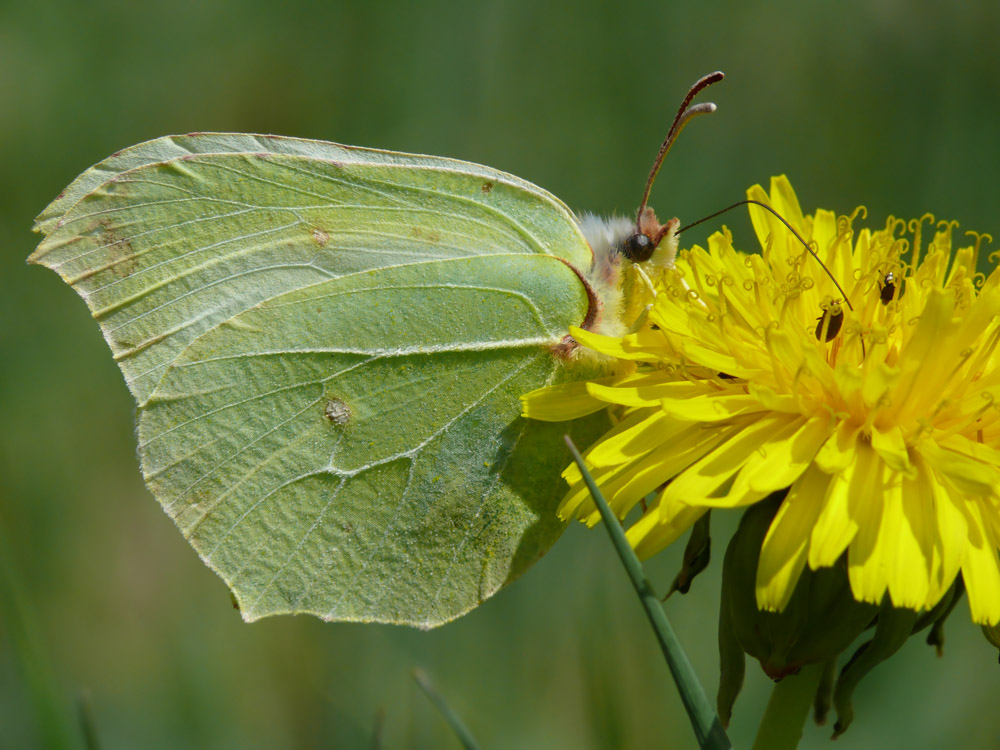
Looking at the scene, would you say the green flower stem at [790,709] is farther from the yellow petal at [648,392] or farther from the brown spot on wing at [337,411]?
the brown spot on wing at [337,411]

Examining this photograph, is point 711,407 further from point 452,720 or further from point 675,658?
point 452,720

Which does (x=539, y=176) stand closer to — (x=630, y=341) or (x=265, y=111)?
(x=265, y=111)

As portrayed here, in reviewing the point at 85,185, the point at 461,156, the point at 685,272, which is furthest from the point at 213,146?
the point at 461,156

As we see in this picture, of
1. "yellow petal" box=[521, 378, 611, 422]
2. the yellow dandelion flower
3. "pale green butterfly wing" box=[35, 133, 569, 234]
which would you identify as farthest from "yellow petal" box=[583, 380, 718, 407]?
"pale green butterfly wing" box=[35, 133, 569, 234]

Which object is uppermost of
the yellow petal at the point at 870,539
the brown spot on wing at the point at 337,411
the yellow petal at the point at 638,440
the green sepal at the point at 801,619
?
the brown spot on wing at the point at 337,411

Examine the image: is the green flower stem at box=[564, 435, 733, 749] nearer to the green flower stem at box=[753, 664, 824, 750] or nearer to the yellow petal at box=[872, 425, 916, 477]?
the green flower stem at box=[753, 664, 824, 750]

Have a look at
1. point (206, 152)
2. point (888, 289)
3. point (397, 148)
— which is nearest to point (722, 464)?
point (888, 289)

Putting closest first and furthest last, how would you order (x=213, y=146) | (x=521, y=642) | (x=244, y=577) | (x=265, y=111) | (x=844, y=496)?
(x=844, y=496) → (x=244, y=577) → (x=213, y=146) → (x=521, y=642) → (x=265, y=111)

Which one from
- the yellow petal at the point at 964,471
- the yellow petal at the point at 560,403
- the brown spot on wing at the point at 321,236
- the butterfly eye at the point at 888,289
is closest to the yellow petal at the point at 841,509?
the yellow petal at the point at 964,471
